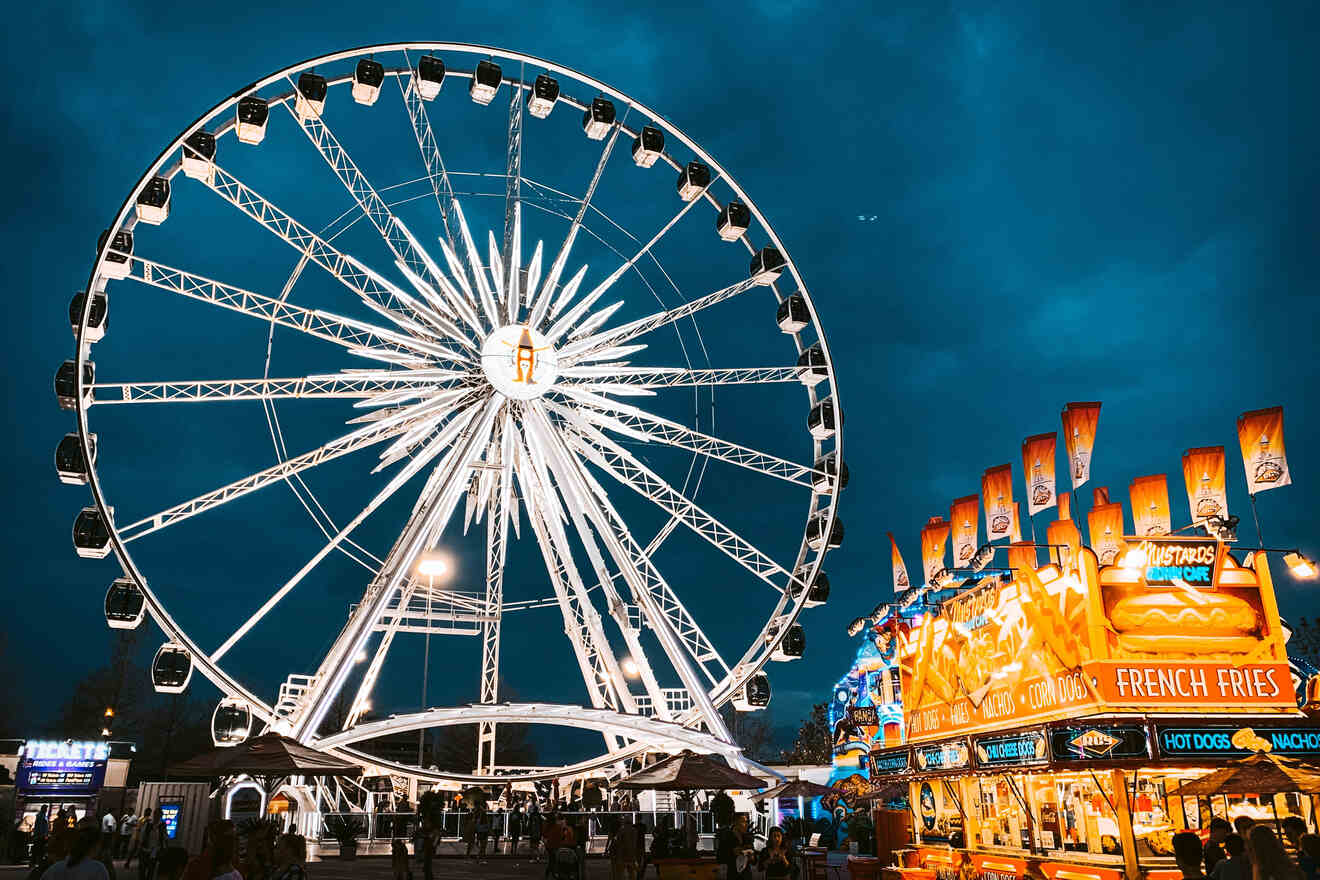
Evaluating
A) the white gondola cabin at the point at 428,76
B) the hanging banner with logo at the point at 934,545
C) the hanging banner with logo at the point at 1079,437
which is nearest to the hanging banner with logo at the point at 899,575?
the hanging banner with logo at the point at 934,545

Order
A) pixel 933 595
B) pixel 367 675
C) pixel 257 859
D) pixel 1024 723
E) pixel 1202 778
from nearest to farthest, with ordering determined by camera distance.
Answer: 1. pixel 257 859
2. pixel 1202 778
3. pixel 1024 723
4. pixel 367 675
5. pixel 933 595

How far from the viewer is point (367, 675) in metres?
26.5

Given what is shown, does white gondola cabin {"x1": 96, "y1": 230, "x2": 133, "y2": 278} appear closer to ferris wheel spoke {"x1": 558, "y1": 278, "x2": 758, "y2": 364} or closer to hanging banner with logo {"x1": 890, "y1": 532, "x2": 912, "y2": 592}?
ferris wheel spoke {"x1": 558, "y1": 278, "x2": 758, "y2": 364}

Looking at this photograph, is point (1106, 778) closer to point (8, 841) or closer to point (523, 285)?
point (523, 285)

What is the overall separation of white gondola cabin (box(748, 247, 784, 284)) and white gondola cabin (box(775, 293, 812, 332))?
33.3 inches

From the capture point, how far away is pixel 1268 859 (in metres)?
6.25

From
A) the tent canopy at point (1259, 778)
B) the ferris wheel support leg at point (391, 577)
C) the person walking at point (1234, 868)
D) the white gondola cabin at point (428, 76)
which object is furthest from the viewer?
the white gondola cabin at point (428, 76)

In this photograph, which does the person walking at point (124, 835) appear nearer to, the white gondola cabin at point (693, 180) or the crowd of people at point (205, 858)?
the crowd of people at point (205, 858)

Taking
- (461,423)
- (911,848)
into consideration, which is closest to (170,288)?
(461,423)

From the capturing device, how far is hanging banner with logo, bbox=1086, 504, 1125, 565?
709 inches

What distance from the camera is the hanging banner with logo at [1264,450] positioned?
1783 centimetres

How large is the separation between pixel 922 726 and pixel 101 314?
20522mm

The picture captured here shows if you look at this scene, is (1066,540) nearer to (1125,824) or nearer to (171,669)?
(1125,824)

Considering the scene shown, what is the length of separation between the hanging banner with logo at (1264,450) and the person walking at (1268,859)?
13.5 meters
